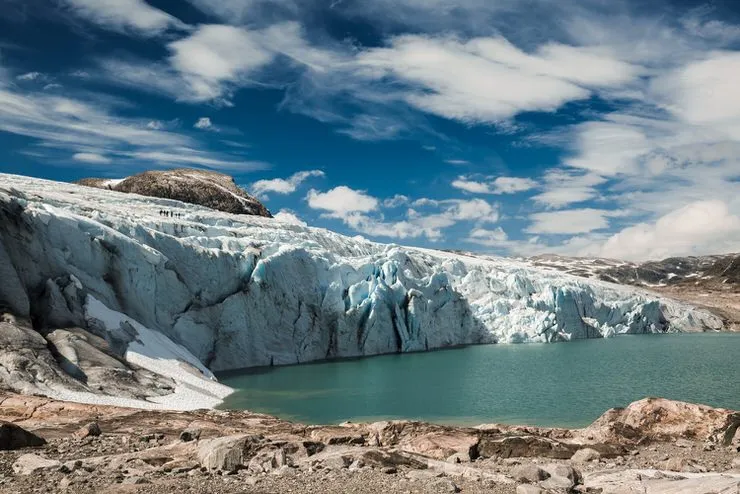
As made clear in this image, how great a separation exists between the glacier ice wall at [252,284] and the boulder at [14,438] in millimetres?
12218

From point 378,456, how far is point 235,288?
1011 inches

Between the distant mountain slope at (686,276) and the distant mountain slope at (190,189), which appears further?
the distant mountain slope at (686,276)

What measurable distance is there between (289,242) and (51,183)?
17.4 meters

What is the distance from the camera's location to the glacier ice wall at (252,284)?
81.1 ft

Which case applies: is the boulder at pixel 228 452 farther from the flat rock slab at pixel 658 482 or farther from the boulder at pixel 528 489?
the flat rock slab at pixel 658 482

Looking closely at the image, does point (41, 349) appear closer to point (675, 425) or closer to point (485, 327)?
point (675, 425)

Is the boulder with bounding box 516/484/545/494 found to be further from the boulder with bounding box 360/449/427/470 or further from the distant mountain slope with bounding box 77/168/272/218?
the distant mountain slope with bounding box 77/168/272/218

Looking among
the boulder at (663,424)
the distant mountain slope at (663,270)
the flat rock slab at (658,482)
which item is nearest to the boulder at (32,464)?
the flat rock slab at (658,482)

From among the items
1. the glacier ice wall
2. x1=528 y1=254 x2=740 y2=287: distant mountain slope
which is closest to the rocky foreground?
the glacier ice wall

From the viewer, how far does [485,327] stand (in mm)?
49625

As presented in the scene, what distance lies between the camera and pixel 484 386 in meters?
25.2

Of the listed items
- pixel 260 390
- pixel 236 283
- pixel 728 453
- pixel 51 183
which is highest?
pixel 51 183

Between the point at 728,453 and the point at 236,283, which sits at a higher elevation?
the point at 236,283

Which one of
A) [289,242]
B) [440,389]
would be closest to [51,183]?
[289,242]
